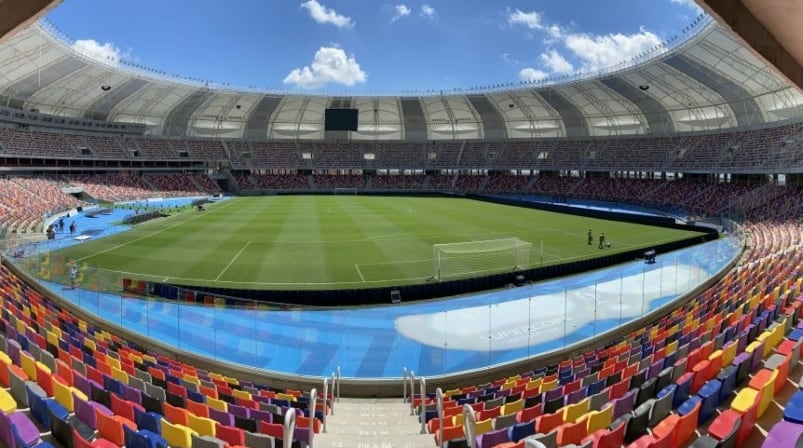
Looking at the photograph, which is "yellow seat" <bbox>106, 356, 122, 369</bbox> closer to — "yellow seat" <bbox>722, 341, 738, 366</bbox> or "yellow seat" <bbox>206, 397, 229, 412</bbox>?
"yellow seat" <bbox>206, 397, 229, 412</bbox>

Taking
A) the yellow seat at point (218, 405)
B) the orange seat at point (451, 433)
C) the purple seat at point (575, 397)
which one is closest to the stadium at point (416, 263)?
the orange seat at point (451, 433)

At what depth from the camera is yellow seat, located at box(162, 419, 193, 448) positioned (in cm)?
611

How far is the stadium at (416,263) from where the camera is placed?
6.91 m

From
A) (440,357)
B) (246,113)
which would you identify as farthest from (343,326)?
(246,113)

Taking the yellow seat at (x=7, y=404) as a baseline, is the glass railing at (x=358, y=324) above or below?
below

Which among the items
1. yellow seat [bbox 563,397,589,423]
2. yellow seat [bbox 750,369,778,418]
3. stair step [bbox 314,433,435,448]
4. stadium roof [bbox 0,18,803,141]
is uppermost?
stadium roof [bbox 0,18,803,141]

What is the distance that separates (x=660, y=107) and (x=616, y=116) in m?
7.69

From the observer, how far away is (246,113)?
8194 centimetres

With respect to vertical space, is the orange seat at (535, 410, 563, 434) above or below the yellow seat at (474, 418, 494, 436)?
above

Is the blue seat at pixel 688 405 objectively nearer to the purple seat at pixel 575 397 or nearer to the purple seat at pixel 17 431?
the purple seat at pixel 575 397

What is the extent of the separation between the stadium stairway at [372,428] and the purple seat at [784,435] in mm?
4318

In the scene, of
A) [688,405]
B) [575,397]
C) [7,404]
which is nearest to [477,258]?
[575,397]

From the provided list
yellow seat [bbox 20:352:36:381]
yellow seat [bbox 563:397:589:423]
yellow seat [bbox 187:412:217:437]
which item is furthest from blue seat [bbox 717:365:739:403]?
yellow seat [bbox 20:352:36:381]

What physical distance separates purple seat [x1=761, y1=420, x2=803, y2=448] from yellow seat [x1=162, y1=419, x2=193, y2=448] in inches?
245
